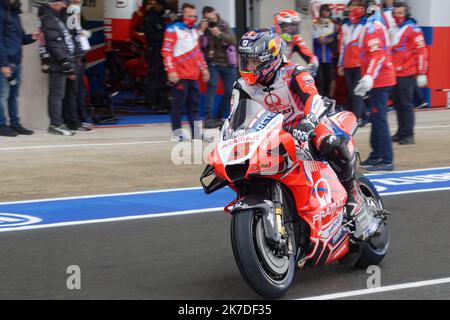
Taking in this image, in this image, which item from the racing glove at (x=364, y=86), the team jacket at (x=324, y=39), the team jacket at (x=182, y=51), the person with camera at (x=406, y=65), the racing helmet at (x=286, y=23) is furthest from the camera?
the team jacket at (x=324, y=39)

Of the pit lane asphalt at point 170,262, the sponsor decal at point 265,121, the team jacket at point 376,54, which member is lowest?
the pit lane asphalt at point 170,262

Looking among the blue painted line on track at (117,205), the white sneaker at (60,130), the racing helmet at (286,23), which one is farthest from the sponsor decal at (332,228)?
the white sneaker at (60,130)

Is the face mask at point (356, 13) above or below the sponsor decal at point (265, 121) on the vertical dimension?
below

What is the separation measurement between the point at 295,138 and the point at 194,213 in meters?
3.38

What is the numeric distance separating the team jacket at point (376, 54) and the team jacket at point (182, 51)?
2.79 m

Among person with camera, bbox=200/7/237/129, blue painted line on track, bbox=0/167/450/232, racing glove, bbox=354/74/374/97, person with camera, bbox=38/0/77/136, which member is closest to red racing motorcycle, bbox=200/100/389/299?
blue painted line on track, bbox=0/167/450/232

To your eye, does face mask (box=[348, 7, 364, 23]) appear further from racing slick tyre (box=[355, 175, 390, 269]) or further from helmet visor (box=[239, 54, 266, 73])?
helmet visor (box=[239, 54, 266, 73])

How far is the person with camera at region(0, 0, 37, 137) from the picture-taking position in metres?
12.6

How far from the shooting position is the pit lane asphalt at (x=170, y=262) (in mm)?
6211

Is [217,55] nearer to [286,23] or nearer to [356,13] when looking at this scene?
[356,13]

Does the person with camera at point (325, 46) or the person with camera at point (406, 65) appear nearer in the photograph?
→ the person with camera at point (406, 65)

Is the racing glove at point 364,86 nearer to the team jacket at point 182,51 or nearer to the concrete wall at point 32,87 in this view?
the team jacket at point 182,51

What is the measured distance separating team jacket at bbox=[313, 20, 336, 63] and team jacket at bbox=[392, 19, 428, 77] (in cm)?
282

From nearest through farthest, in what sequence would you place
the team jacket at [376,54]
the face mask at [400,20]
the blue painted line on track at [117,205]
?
the blue painted line on track at [117,205] < the team jacket at [376,54] < the face mask at [400,20]
